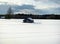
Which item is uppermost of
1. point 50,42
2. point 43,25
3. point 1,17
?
point 1,17

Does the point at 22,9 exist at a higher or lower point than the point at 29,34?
higher

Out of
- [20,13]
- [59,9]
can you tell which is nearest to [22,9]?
[20,13]

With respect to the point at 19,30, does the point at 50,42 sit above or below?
below

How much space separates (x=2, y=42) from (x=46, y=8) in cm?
106

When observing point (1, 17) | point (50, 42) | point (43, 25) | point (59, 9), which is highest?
point (59, 9)

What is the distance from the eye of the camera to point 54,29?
239cm

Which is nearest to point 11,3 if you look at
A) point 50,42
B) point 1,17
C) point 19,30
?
point 1,17

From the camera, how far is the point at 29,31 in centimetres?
236

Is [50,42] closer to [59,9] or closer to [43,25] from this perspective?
[43,25]

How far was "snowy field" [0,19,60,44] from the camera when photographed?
2.33 metres

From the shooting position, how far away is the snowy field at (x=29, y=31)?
233cm

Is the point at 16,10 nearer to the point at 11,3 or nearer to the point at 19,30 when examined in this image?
the point at 11,3

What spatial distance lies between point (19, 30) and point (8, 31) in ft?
0.69

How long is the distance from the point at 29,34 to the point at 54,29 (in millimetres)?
497
